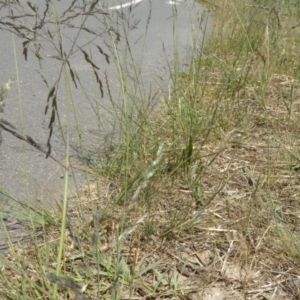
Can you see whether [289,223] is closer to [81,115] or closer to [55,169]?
[55,169]

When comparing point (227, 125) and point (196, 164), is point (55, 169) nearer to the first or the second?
point (196, 164)

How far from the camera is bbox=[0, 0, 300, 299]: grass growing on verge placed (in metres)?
1.67

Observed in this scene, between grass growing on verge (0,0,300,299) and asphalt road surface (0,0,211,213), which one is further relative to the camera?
asphalt road surface (0,0,211,213)

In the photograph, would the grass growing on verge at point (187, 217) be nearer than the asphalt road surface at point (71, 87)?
Yes

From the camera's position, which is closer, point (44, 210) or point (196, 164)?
point (44, 210)

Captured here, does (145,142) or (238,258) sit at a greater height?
(145,142)

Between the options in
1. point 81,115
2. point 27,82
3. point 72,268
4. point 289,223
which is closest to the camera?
point 72,268

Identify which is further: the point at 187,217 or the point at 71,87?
the point at 71,87

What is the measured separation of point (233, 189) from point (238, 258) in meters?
0.43

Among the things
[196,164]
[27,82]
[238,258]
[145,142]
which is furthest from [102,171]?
[27,82]

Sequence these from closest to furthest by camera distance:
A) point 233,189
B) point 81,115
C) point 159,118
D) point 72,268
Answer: point 72,268
point 233,189
point 159,118
point 81,115

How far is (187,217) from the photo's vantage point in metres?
2.00

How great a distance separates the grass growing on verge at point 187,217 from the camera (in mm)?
1673

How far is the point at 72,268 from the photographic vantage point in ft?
5.62
